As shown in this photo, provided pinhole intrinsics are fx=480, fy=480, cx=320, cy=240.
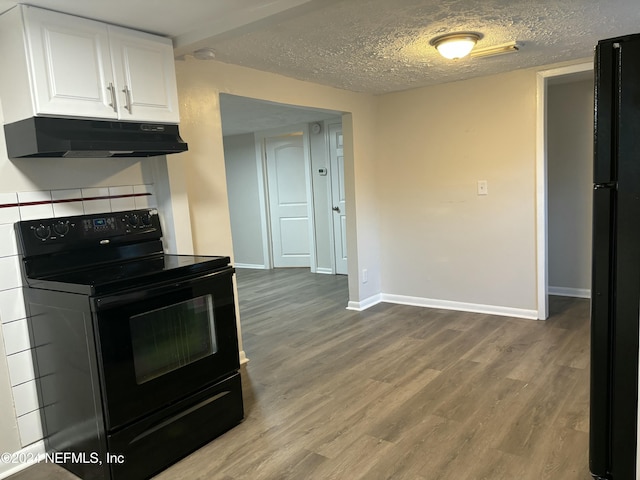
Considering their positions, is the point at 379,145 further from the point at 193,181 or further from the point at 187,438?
the point at 187,438

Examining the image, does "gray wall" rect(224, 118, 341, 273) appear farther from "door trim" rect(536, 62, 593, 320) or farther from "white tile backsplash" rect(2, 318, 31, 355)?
"white tile backsplash" rect(2, 318, 31, 355)

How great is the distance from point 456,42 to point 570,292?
3033 millimetres

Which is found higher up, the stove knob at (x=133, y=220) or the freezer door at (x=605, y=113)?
the freezer door at (x=605, y=113)

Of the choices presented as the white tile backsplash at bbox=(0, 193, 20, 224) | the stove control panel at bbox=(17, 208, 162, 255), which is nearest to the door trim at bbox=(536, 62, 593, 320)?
the stove control panel at bbox=(17, 208, 162, 255)

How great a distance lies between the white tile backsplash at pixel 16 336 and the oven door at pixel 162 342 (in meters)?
0.65

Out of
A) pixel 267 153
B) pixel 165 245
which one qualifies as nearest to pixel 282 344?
pixel 165 245

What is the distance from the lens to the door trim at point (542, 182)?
12.3 feet

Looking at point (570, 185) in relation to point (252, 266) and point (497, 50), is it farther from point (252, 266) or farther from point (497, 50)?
point (252, 266)

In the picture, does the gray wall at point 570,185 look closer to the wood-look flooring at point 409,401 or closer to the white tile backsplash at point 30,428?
the wood-look flooring at point 409,401

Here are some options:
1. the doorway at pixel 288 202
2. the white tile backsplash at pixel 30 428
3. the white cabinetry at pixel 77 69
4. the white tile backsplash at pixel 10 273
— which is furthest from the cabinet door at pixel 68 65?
the doorway at pixel 288 202

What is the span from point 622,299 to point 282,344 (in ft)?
8.53

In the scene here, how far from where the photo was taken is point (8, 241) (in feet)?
7.18

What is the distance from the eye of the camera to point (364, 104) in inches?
178

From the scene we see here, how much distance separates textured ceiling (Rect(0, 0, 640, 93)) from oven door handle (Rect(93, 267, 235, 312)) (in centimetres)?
121
